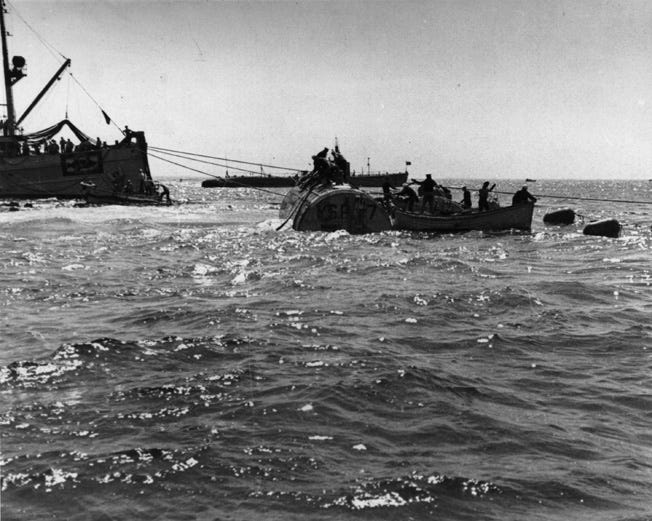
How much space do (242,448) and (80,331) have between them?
17.0ft

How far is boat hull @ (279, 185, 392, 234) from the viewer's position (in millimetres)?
26656

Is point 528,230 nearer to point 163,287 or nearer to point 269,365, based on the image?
point 163,287

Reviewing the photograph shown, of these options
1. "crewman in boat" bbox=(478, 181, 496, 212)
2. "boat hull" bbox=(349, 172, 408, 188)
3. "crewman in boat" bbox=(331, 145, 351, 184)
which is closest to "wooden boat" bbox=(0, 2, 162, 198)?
"crewman in boat" bbox=(331, 145, 351, 184)

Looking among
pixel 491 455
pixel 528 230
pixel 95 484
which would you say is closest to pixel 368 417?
pixel 491 455

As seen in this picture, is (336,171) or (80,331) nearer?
(80,331)

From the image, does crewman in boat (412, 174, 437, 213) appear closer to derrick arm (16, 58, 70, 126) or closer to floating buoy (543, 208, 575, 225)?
floating buoy (543, 208, 575, 225)

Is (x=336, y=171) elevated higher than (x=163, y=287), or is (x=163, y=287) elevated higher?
(x=336, y=171)

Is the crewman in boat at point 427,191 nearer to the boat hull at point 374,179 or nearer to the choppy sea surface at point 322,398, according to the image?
the choppy sea surface at point 322,398

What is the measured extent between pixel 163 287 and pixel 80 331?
4.41 meters

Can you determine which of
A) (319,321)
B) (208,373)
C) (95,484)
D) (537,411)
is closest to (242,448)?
(95,484)

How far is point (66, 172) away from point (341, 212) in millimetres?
35893

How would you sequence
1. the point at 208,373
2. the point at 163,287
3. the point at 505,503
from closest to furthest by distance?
1. the point at 505,503
2. the point at 208,373
3. the point at 163,287

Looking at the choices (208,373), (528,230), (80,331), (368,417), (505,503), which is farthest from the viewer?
(528,230)

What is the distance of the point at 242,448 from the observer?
18.2ft
